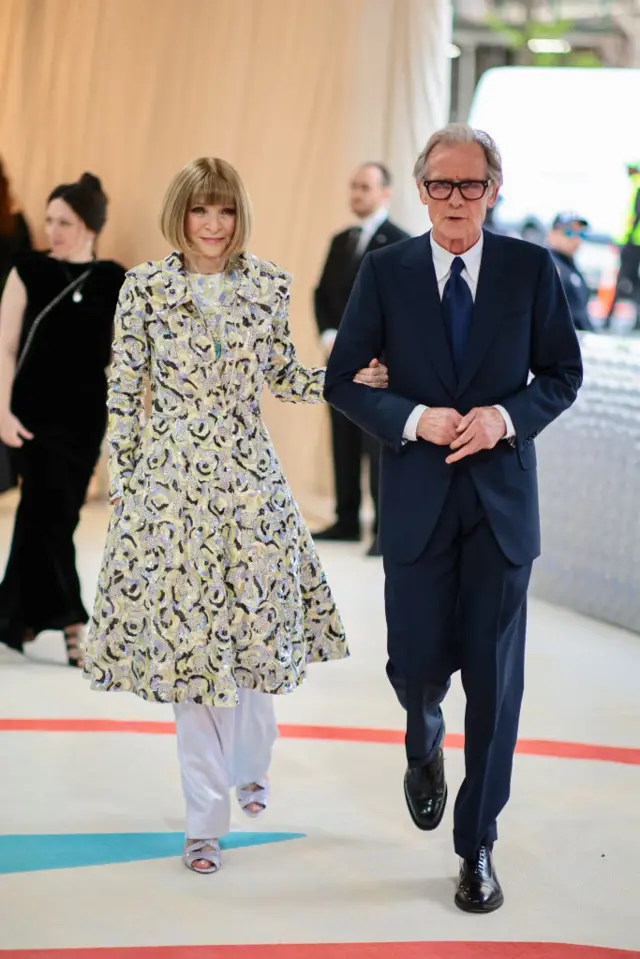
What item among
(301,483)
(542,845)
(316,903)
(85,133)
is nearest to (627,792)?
(542,845)

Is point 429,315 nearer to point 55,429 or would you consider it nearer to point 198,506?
point 198,506

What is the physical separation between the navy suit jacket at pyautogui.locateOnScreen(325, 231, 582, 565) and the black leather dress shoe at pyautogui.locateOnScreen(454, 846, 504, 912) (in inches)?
25.0

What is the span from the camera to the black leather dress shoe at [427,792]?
315 cm

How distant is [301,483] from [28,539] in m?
3.66

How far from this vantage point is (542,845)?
3.32 m

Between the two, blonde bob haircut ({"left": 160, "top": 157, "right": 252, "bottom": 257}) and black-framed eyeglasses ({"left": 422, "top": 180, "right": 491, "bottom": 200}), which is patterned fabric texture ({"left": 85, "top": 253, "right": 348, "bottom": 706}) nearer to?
blonde bob haircut ({"left": 160, "top": 157, "right": 252, "bottom": 257})

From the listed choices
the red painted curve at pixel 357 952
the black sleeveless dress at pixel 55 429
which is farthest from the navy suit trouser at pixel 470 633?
the black sleeveless dress at pixel 55 429

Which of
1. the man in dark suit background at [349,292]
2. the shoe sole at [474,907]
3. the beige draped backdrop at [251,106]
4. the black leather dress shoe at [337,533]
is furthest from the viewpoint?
the beige draped backdrop at [251,106]

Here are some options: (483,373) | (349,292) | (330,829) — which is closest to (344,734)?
(330,829)

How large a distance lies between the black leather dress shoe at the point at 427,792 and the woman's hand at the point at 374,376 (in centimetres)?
82

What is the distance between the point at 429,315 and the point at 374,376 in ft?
0.63

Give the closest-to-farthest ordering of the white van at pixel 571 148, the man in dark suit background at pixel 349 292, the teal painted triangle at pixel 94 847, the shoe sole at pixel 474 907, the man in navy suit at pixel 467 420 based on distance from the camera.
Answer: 1. the man in navy suit at pixel 467 420
2. the shoe sole at pixel 474 907
3. the teal painted triangle at pixel 94 847
4. the man in dark suit background at pixel 349 292
5. the white van at pixel 571 148

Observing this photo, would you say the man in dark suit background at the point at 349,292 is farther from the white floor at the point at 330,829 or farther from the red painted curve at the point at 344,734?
the red painted curve at the point at 344,734

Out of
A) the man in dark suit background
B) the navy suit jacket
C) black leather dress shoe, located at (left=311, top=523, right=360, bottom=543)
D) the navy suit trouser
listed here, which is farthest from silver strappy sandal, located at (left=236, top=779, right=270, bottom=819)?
black leather dress shoe, located at (left=311, top=523, right=360, bottom=543)
